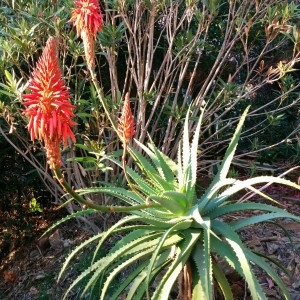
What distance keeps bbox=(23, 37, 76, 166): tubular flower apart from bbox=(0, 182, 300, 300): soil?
2018mm

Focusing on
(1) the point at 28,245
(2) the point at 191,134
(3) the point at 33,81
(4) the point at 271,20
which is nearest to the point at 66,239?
(1) the point at 28,245

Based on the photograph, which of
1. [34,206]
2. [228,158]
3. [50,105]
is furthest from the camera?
[34,206]

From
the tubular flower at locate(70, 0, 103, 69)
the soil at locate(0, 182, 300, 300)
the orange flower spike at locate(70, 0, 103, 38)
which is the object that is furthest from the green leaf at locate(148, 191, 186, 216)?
the soil at locate(0, 182, 300, 300)

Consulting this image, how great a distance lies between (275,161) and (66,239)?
7.07 ft

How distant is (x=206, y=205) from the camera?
2881 mm

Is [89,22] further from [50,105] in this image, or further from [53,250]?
[53,250]

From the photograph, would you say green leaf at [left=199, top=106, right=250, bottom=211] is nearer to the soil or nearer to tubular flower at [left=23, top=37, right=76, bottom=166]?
the soil

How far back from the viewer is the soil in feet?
12.3

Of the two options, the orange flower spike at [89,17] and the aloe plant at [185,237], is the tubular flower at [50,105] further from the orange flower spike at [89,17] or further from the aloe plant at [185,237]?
the aloe plant at [185,237]

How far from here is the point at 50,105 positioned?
1827mm

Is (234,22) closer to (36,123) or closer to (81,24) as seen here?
(81,24)

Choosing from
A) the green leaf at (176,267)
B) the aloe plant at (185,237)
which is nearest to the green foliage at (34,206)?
the aloe plant at (185,237)

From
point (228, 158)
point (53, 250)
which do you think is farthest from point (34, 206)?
point (228, 158)

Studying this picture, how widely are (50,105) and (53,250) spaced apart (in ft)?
10.0
